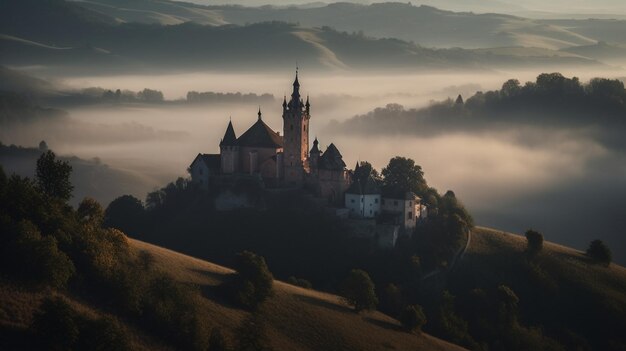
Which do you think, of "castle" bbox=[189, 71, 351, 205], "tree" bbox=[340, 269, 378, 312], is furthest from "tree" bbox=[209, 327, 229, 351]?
"castle" bbox=[189, 71, 351, 205]

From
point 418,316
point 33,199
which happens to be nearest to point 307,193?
point 418,316

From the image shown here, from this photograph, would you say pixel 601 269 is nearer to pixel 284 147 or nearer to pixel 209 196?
pixel 284 147

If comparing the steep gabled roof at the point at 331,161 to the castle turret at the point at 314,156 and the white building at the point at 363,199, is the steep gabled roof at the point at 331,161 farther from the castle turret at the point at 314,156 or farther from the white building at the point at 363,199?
the white building at the point at 363,199

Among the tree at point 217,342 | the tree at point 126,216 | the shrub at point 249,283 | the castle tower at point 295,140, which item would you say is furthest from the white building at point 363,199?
the tree at point 217,342

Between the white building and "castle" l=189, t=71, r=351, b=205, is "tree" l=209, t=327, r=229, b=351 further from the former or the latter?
"castle" l=189, t=71, r=351, b=205

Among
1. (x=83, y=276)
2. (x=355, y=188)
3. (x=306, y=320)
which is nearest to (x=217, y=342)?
(x=83, y=276)

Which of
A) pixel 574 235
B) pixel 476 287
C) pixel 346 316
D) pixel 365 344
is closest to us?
pixel 365 344
